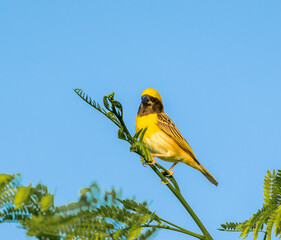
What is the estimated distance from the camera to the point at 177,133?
533 centimetres

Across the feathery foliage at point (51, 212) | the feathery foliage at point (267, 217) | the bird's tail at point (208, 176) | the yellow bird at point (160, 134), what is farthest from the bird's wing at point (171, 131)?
the feathery foliage at point (51, 212)

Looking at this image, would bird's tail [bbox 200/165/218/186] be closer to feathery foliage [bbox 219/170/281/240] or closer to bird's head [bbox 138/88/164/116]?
bird's head [bbox 138/88/164/116]

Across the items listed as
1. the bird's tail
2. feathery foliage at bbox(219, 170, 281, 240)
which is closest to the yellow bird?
the bird's tail

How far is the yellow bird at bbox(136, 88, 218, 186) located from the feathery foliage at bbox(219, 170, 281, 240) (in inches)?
107

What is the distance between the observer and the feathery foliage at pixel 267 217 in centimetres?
162

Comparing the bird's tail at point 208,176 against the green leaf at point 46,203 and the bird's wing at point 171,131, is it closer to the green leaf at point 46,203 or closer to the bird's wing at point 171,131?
the bird's wing at point 171,131

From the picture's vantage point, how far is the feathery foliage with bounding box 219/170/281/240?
1.62m

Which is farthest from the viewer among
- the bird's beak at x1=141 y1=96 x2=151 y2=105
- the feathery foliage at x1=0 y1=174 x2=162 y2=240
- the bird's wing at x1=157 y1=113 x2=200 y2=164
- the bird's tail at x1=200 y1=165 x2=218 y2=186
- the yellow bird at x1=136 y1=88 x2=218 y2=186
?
the bird's tail at x1=200 y1=165 x2=218 y2=186

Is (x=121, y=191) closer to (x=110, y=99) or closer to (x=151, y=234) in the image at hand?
(x=151, y=234)

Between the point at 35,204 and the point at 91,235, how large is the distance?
19 cm

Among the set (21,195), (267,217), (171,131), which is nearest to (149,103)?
(171,131)

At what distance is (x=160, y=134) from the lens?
4.89 meters

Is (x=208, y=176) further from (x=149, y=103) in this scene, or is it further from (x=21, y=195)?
(x=21, y=195)

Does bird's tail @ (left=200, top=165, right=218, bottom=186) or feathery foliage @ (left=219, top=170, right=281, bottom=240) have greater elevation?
bird's tail @ (left=200, top=165, right=218, bottom=186)
